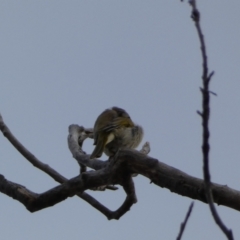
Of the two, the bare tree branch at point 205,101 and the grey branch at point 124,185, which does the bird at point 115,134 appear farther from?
the bare tree branch at point 205,101

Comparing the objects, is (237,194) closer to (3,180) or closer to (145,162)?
(145,162)

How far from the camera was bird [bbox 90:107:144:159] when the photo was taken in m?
7.60

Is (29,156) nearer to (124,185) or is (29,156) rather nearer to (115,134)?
(124,185)

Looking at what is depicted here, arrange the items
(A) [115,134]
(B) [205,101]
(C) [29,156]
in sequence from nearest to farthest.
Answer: (B) [205,101] < (C) [29,156] < (A) [115,134]

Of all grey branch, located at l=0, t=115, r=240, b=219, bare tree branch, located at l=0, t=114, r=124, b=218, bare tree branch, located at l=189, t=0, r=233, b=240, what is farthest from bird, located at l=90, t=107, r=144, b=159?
bare tree branch, located at l=189, t=0, r=233, b=240

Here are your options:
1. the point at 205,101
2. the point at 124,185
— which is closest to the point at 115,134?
the point at 124,185

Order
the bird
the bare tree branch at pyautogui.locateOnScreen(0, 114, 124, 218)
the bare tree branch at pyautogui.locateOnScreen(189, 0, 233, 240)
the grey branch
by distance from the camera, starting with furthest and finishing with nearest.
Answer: the bird
the bare tree branch at pyautogui.locateOnScreen(0, 114, 124, 218)
the grey branch
the bare tree branch at pyautogui.locateOnScreen(189, 0, 233, 240)

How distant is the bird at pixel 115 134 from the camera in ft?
24.9

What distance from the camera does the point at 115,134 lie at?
787cm

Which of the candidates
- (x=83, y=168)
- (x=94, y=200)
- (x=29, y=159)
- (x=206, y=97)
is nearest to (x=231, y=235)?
(x=206, y=97)

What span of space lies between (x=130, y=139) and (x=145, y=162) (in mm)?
4406

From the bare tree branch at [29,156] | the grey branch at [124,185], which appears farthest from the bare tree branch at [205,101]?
the bare tree branch at [29,156]

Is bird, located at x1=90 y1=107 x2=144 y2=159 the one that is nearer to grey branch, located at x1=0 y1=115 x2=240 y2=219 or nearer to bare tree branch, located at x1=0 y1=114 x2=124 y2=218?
bare tree branch, located at x1=0 y1=114 x2=124 y2=218

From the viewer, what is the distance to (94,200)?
4.21 meters
